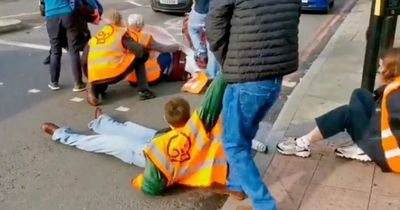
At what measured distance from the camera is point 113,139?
458cm

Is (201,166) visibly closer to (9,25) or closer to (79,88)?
(79,88)

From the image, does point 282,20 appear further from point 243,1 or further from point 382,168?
point 382,168

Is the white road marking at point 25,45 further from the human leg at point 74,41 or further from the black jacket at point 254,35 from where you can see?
the black jacket at point 254,35

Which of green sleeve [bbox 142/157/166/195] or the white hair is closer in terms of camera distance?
green sleeve [bbox 142/157/166/195]

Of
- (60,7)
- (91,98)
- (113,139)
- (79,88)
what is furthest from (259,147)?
(60,7)

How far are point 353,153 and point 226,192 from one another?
3.84ft

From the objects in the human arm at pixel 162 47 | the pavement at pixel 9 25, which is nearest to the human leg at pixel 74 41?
the human arm at pixel 162 47

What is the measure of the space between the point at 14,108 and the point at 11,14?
24.2 ft

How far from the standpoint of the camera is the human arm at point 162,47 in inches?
247

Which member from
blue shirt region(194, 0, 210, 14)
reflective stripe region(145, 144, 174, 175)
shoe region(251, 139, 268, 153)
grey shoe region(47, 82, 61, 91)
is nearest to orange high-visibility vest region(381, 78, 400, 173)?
shoe region(251, 139, 268, 153)

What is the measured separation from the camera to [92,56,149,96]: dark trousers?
19.9ft

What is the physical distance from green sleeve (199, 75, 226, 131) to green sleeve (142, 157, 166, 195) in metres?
0.49

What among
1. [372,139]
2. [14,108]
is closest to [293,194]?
[372,139]

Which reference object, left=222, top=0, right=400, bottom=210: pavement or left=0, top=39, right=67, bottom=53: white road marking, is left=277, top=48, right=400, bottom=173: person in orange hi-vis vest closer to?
left=222, top=0, right=400, bottom=210: pavement
